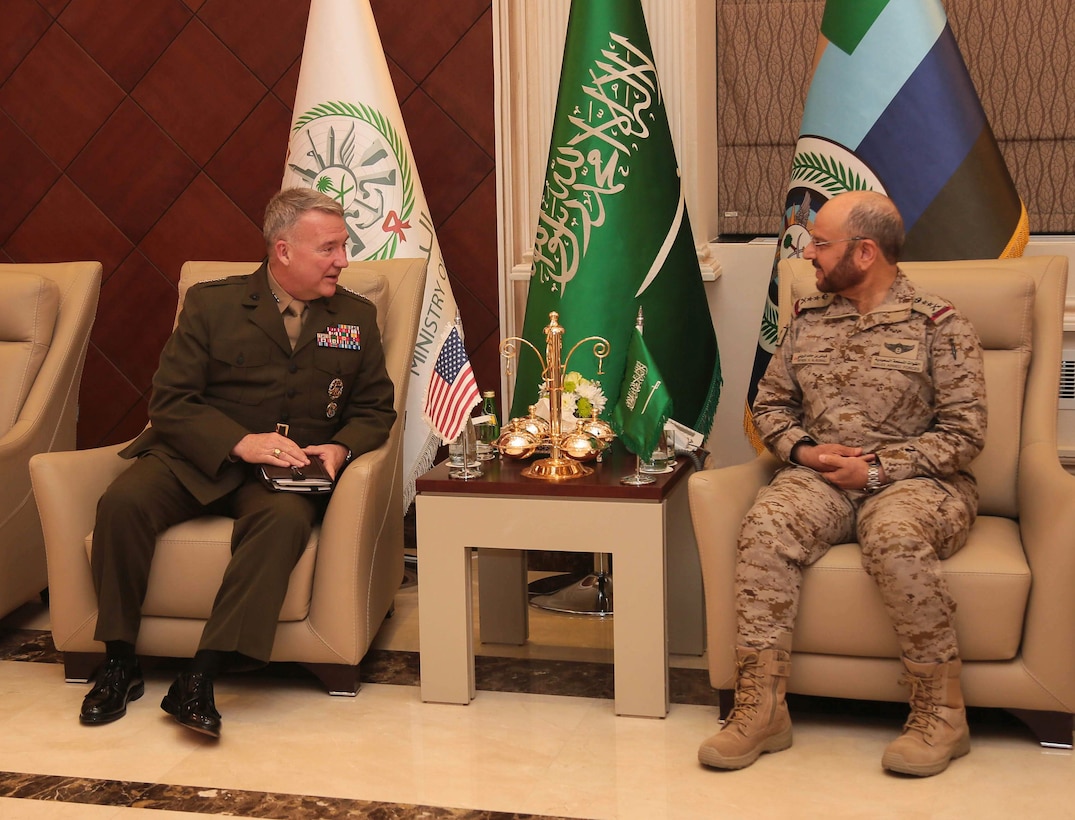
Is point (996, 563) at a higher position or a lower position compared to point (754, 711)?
higher

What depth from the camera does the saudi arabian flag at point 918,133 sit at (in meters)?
3.11

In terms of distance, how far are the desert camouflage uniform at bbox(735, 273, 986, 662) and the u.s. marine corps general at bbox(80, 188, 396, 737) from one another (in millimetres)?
963

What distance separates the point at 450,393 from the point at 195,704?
3.04ft

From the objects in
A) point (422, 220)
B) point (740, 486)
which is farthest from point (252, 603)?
point (422, 220)

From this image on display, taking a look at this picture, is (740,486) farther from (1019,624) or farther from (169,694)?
(169,694)

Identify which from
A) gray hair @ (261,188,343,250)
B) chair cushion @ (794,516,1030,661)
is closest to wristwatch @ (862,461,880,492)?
chair cushion @ (794,516,1030,661)

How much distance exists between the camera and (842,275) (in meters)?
2.63

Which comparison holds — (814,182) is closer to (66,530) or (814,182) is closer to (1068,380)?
(1068,380)

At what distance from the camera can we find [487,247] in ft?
13.5

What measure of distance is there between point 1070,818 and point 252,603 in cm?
162

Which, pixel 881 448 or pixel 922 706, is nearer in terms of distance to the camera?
pixel 922 706

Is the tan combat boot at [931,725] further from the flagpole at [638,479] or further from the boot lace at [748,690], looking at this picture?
the flagpole at [638,479]

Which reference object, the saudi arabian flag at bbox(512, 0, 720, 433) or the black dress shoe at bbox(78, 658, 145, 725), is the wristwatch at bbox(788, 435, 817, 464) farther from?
the black dress shoe at bbox(78, 658, 145, 725)

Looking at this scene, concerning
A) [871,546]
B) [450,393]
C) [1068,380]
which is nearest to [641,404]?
[450,393]
